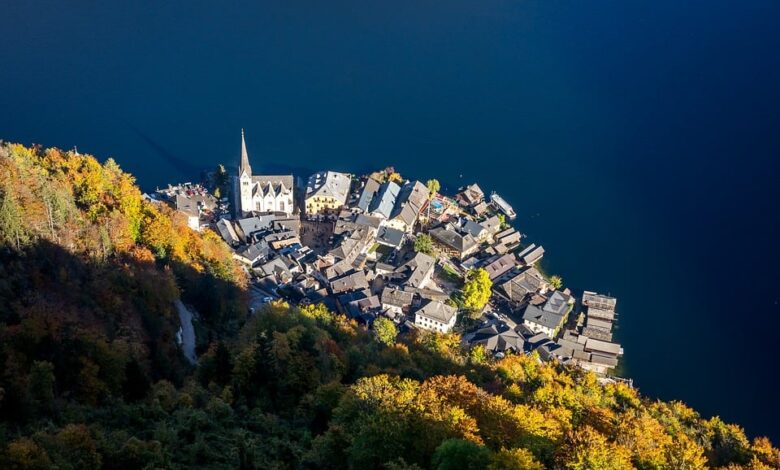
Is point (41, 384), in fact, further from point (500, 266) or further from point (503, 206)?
point (503, 206)

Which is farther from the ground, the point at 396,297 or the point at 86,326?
the point at 396,297

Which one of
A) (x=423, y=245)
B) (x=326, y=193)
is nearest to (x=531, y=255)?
(x=423, y=245)

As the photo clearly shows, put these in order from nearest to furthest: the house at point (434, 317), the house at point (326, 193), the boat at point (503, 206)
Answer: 1. the house at point (434, 317)
2. the house at point (326, 193)
3. the boat at point (503, 206)

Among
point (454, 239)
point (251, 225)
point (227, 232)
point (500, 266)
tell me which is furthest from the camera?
point (454, 239)

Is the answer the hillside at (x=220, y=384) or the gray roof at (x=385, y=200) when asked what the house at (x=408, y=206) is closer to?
the gray roof at (x=385, y=200)

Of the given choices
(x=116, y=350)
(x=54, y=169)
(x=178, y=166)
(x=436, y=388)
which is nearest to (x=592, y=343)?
(x=436, y=388)

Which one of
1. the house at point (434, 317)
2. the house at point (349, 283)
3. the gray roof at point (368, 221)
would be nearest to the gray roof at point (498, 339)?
the house at point (434, 317)
